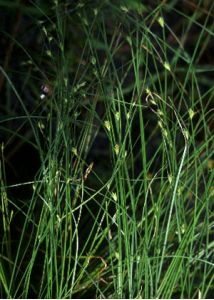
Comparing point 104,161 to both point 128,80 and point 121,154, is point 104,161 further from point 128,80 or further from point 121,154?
point 121,154

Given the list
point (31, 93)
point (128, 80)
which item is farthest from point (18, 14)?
point (128, 80)

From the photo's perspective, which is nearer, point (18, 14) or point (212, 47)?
point (18, 14)

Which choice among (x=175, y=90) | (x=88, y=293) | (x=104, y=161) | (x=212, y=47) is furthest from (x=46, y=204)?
(x=212, y=47)

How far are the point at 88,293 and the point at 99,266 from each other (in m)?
0.15

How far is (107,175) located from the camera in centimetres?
206

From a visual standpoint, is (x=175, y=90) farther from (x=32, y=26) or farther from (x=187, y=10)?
(x=32, y=26)

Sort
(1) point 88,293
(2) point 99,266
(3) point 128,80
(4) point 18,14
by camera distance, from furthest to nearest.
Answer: (3) point 128,80
(4) point 18,14
(1) point 88,293
(2) point 99,266

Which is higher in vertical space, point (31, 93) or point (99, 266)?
point (31, 93)

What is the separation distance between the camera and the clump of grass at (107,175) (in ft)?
4.65

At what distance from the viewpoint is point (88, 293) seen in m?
1.78

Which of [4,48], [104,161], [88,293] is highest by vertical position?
[4,48]

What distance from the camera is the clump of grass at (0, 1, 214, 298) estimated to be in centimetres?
142

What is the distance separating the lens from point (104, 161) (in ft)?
6.90

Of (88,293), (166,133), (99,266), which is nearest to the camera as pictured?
(166,133)
